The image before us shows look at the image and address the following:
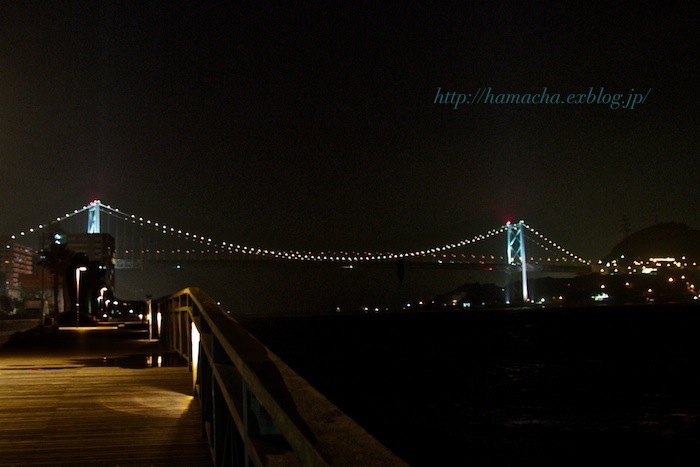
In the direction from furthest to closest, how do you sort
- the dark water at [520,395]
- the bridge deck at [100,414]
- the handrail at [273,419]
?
the dark water at [520,395], the bridge deck at [100,414], the handrail at [273,419]

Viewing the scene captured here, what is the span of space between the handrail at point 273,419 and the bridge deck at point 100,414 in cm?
66

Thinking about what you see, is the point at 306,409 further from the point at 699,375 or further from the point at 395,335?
the point at 395,335

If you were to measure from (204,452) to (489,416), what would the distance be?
68.4 ft

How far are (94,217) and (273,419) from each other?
354 feet

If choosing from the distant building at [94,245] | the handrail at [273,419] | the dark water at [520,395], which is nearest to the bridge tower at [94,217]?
the distant building at [94,245]

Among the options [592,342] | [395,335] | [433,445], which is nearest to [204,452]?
[433,445]

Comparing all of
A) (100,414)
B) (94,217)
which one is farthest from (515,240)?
(100,414)

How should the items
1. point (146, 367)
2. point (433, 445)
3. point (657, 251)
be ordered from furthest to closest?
point (657, 251) < point (433, 445) < point (146, 367)

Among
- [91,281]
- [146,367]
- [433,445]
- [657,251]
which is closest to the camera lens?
[146,367]

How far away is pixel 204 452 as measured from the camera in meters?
5.04

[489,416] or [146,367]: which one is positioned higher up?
[146,367]

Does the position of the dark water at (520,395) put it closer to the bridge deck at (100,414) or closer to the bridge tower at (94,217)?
the bridge deck at (100,414)

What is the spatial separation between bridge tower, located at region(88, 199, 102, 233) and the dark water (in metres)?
50.4

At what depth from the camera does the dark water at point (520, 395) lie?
65.9ft
